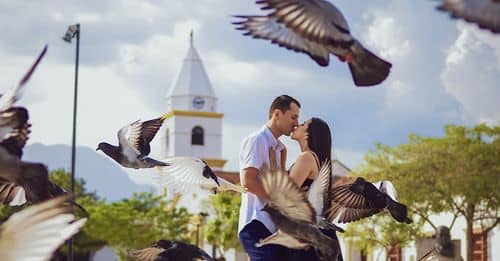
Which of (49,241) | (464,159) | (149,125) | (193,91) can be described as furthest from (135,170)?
(193,91)

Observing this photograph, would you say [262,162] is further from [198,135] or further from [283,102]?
[198,135]

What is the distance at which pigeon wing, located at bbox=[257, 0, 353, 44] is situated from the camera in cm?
315

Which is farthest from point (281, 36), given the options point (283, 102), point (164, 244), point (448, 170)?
point (448, 170)

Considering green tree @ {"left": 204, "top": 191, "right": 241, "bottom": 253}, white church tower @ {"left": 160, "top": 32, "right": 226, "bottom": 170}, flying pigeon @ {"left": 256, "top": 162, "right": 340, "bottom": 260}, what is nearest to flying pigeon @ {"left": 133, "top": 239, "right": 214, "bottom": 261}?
flying pigeon @ {"left": 256, "top": 162, "right": 340, "bottom": 260}

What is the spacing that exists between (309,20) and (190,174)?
3.17 m

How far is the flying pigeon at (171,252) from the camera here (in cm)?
608

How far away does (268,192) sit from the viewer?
392 centimetres

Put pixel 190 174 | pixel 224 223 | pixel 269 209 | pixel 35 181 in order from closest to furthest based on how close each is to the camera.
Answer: pixel 35 181 → pixel 269 209 → pixel 190 174 → pixel 224 223

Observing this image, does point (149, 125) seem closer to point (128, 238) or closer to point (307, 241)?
point (307, 241)

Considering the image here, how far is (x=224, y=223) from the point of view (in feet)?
212

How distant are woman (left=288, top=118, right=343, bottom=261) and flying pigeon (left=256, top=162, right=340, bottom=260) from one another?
1.69 m

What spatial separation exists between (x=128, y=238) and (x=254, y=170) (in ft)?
195

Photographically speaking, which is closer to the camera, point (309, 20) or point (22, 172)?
point (309, 20)

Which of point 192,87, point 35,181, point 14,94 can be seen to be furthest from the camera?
point 192,87
